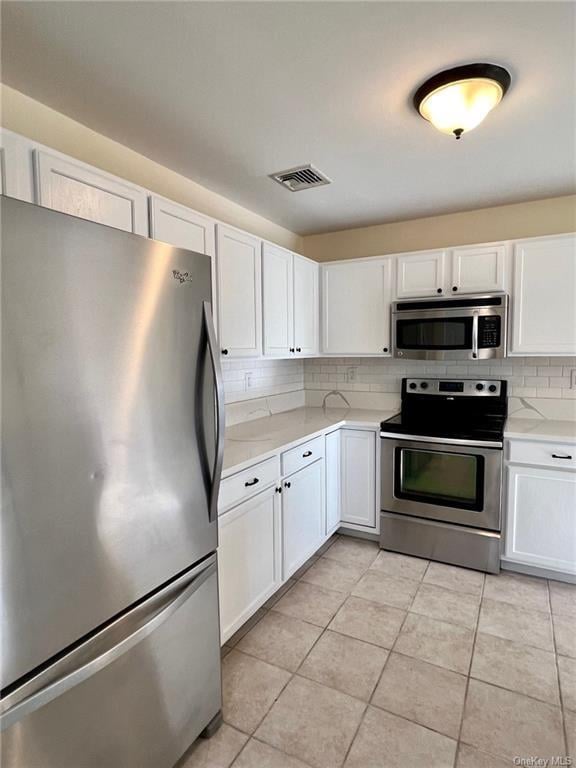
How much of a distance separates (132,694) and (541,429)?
2551mm

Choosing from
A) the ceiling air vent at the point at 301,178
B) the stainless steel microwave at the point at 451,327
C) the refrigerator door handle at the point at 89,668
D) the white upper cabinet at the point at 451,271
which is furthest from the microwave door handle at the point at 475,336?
the refrigerator door handle at the point at 89,668

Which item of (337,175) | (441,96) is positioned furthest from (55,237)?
(337,175)

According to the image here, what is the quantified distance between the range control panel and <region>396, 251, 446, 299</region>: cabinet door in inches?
26.6

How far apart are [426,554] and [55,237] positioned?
9.18ft

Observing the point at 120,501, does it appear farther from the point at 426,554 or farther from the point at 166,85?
the point at 426,554

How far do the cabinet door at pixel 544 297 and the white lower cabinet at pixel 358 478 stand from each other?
1174 millimetres

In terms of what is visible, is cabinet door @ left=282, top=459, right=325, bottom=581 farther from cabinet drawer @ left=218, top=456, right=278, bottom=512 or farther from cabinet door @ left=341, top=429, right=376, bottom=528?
cabinet door @ left=341, top=429, right=376, bottom=528

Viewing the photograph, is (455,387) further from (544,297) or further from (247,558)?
(247,558)

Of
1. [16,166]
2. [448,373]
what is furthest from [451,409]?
[16,166]

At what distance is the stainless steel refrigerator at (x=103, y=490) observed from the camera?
3.01ft

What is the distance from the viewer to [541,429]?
259 cm

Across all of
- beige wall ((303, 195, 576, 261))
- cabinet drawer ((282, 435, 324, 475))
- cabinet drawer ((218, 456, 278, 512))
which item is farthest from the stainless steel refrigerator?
beige wall ((303, 195, 576, 261))

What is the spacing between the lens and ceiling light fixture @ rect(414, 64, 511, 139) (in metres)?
1.49

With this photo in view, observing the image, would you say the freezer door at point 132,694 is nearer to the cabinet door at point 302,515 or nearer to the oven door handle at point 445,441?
the cabinet door at point 302,515
